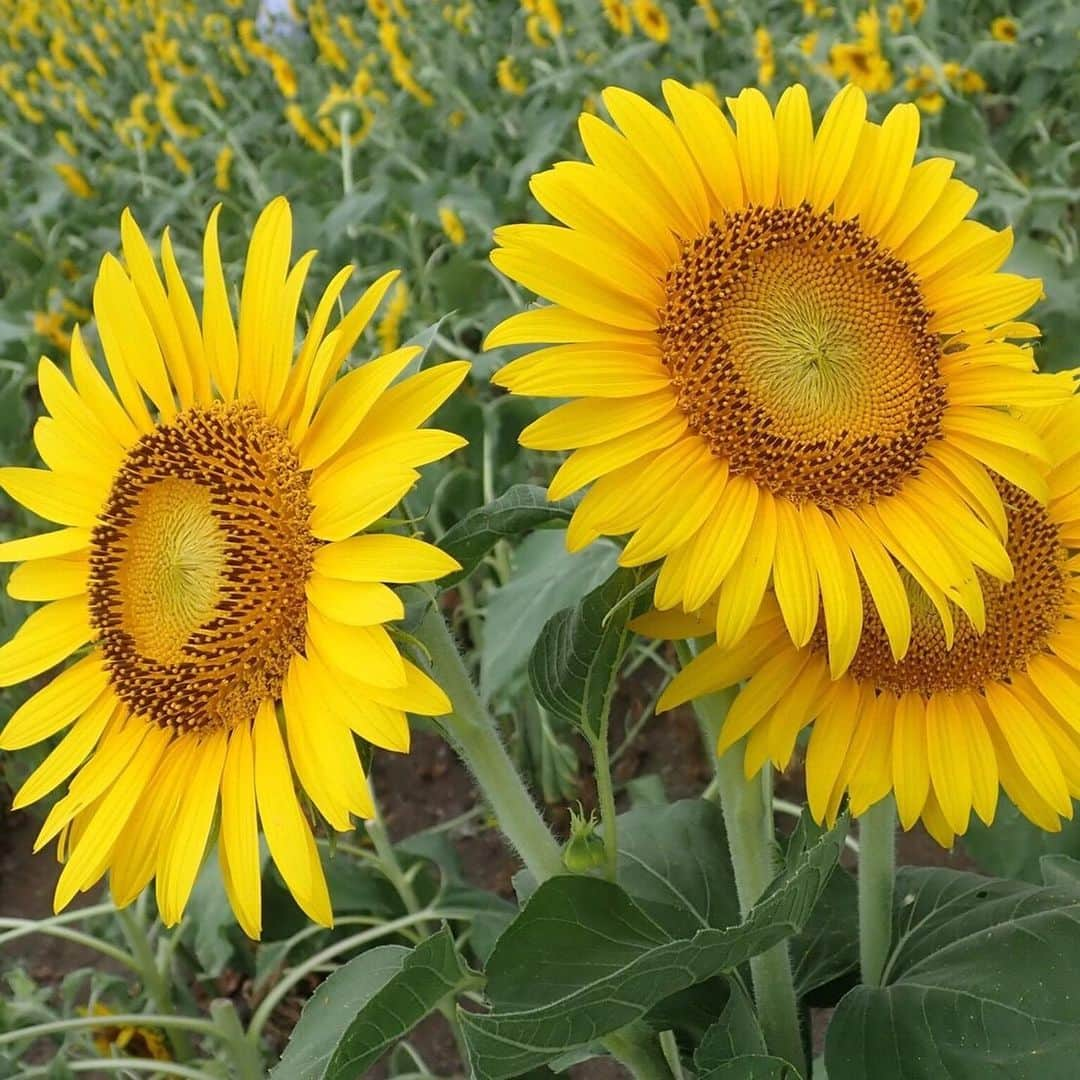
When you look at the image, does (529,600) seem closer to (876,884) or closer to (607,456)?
(876,884)

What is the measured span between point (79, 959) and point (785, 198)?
1783 mm

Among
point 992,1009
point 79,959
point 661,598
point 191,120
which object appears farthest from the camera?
point 191,120

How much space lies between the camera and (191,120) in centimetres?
378

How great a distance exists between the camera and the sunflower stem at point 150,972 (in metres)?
1.48

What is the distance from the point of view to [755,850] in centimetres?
72

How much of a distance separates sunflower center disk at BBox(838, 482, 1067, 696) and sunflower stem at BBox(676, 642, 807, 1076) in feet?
0.28

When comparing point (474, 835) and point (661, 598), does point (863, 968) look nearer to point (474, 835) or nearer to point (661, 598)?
point (661, 598)

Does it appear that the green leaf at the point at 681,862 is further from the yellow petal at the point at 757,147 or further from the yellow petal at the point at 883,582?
the yellow petal at the point at 757,147

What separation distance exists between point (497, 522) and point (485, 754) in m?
0.12

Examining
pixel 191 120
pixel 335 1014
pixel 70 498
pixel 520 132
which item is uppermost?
pixel 191 120

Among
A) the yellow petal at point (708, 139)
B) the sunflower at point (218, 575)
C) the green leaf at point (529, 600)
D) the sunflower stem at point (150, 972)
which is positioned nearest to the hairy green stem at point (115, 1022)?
the sunflower stem at point (150, 972)

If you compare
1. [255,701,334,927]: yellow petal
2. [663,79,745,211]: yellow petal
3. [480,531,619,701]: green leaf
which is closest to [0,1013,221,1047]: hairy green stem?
[480,531,619,701]: green leaf

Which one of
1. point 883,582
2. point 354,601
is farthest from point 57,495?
point 883,582

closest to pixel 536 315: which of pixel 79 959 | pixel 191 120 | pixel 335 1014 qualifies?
pixel 335 1014
